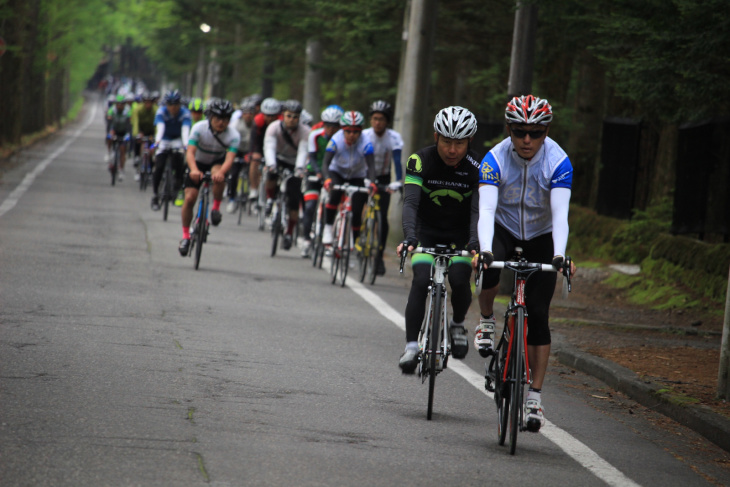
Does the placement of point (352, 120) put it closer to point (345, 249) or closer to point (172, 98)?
point (345, 249)

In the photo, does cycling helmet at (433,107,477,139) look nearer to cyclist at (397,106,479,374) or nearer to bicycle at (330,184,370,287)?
cyclist at (397,106,479,374)

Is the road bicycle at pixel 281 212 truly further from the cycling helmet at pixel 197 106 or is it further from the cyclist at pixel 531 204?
the cyclist at pixel 531 204

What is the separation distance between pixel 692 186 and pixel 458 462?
966 cm

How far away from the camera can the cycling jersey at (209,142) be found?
581 inches

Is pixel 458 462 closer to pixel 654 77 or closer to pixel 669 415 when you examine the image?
pixel 669 415

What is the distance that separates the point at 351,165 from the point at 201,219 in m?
1.93

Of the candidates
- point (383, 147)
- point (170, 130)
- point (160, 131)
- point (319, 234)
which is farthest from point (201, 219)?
point (170, 130)

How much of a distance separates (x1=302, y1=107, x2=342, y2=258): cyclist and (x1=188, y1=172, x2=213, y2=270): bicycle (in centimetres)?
160

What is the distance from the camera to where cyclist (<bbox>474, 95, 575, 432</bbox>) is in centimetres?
686

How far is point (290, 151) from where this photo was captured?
17844mm

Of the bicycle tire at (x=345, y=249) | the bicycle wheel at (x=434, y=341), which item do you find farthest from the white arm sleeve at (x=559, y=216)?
the bicycle tire at (x=345, y=249)

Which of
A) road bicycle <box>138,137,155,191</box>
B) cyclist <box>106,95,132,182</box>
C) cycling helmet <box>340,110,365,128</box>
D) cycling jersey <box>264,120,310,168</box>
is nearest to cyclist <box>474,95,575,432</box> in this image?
cycling helmet <box>340,110,365,128</box>

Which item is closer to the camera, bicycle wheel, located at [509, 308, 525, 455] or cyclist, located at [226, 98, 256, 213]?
bicycle wheel, located at [509, 308, 525, 455]

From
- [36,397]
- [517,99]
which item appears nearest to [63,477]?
[36,397]
